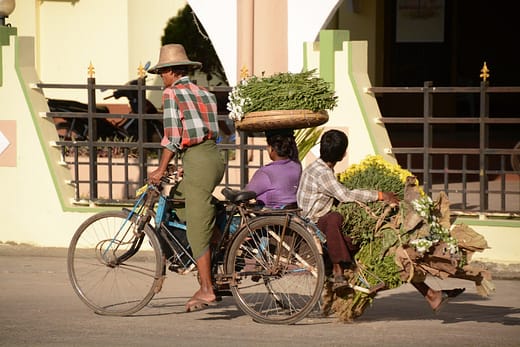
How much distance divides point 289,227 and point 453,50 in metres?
16.3

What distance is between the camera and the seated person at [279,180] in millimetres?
8211

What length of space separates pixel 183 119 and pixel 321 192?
1079mm

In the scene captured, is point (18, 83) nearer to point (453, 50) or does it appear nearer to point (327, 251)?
point (327, 251)

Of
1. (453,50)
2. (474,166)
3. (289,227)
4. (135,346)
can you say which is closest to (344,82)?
(289,227)

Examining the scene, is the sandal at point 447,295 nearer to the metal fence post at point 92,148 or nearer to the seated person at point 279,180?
the seated person at point 279,180

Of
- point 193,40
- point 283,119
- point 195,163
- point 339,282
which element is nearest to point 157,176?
Answer: point 195,163

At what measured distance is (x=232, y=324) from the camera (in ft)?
26.5

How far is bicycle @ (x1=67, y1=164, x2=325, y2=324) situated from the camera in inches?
311

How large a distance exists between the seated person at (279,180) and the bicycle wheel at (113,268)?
828 mm

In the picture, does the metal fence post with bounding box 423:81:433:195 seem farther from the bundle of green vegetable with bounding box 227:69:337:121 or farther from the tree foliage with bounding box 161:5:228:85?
the tree foliage with bounding box 161:5:228:85

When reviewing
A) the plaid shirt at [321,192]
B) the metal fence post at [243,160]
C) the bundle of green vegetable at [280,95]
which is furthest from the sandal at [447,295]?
the metal fence post at [243,160]

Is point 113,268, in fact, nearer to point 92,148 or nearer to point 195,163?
point 195,163

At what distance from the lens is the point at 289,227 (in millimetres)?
7848

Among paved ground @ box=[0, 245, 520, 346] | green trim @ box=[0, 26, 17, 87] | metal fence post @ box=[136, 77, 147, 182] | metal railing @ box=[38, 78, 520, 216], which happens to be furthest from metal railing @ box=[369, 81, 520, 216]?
green trim @ box=[0, 26, 17, 87]
